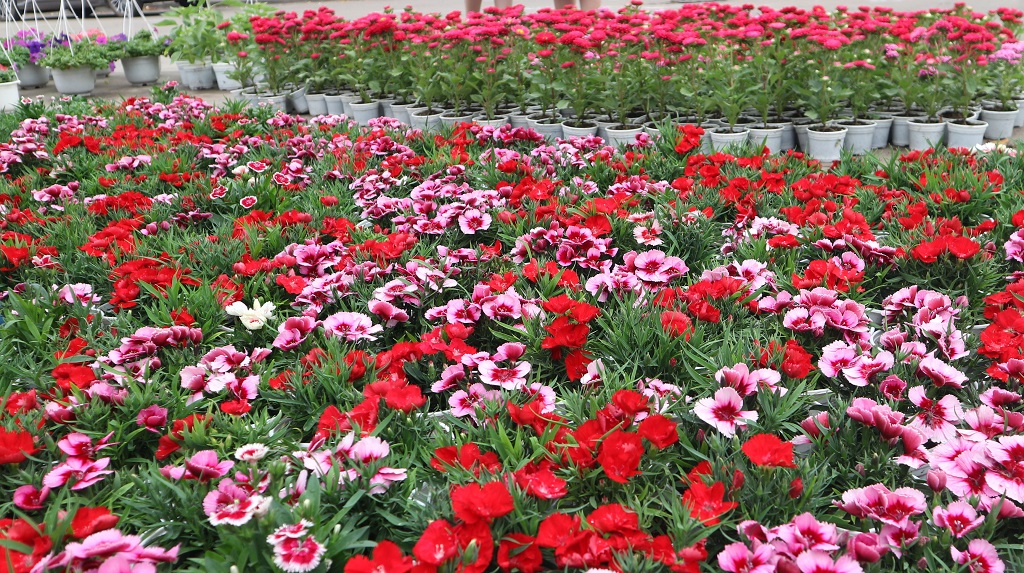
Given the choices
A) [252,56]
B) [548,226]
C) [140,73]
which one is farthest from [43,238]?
[140,73]

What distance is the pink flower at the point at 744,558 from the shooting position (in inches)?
47.4

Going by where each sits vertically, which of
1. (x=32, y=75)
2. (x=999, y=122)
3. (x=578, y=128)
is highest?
(x=32, y=75)

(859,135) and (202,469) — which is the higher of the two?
(202,469)

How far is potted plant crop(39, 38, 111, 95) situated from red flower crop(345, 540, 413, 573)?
29.0ft

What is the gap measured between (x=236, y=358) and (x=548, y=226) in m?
1.19

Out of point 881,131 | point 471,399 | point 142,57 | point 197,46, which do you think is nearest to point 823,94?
point 881,131

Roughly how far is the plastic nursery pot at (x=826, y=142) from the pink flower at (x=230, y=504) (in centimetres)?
407

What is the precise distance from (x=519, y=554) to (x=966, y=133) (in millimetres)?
4530

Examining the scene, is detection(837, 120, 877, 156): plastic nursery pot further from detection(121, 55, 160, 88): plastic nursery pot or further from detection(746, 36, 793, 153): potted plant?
detection(121, 55, 160, 88): plastic nursery pot

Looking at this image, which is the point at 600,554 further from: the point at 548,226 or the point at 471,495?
the point at 548,226

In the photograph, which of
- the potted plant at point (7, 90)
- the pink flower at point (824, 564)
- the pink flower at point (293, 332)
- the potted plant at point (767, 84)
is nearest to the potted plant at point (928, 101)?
the potted plant at point (767, 84)

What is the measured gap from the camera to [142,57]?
30.1 ft

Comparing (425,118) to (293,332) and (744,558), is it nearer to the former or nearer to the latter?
(293,332)

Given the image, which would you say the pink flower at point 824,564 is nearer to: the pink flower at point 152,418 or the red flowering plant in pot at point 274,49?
the pink flower at point 152,418
